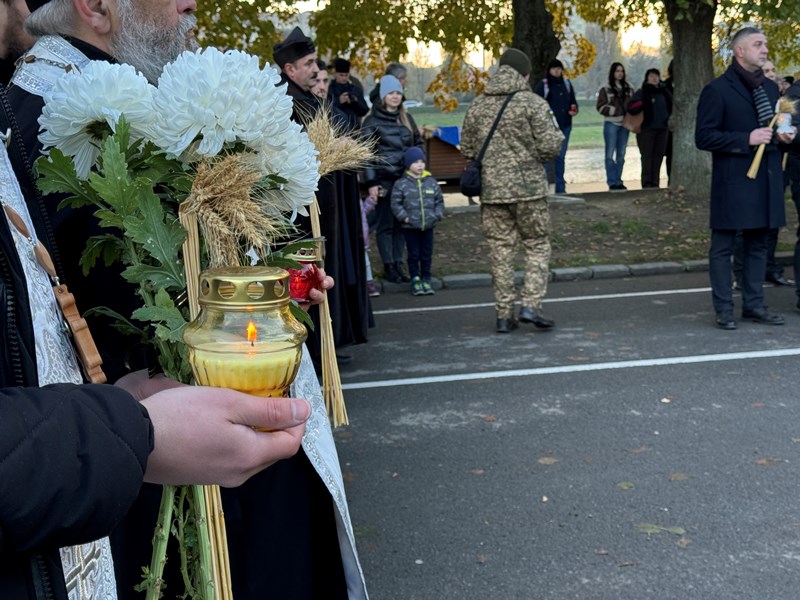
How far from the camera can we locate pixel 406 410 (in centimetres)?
600

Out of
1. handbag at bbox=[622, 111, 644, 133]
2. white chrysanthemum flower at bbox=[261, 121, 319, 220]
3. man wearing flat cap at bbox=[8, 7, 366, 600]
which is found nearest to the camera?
white chrysanthemum flower at bbox=[261, 121, 319, 220]

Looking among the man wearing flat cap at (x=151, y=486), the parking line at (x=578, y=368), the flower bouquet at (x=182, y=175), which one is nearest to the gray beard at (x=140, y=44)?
the man wearing flat cap at (x=151, y=486)

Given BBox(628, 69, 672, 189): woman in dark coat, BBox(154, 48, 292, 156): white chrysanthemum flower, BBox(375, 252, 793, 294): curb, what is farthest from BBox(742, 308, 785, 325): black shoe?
BBox(628, 69, 672, 189): woman in dark coat

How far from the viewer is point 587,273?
36.2 ft

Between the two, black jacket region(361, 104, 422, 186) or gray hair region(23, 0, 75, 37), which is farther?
black jacket region(361, 104, 422, 186)

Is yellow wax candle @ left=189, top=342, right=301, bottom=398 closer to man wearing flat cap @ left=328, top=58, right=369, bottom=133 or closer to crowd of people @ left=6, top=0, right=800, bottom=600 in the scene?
crowd of people @ left=6, top=0, right=800, bottom=600

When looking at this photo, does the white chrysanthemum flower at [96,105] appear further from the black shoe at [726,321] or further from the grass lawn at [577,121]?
the grass lawn at [577,121]

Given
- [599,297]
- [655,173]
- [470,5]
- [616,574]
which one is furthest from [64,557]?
[655,173]

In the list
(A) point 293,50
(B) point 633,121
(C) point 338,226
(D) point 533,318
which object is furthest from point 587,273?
(B) point 633,121

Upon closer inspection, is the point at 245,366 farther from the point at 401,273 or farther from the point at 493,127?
the point at 401,273

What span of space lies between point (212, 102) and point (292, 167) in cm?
22

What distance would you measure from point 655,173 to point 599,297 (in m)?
8.20

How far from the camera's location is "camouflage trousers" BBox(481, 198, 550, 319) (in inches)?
312

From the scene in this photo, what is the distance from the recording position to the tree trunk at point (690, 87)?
14.2 meters
